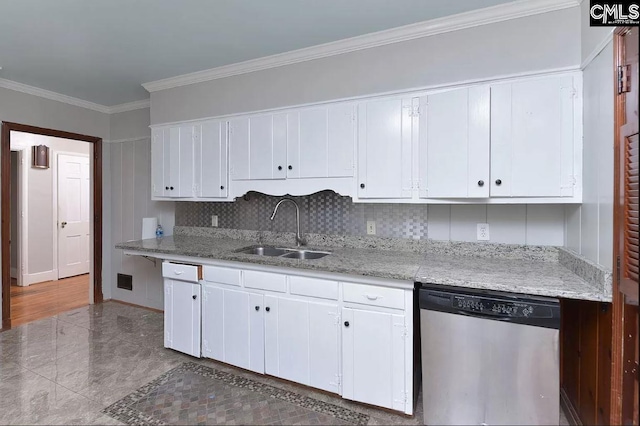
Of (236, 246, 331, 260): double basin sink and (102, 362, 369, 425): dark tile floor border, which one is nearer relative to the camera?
(102, 362, 369, 425): dark tile floor border

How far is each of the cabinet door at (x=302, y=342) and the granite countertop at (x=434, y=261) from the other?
28 centimetres

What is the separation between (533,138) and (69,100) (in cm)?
465

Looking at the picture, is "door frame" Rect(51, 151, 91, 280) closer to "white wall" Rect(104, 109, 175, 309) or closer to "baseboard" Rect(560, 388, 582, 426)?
"white wall" Rect(104, 109, 175, 309)

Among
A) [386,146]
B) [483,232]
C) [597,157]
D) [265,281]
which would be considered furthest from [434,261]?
[265,281]

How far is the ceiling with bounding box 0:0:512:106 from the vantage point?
199 centimetres

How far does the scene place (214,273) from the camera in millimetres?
2461

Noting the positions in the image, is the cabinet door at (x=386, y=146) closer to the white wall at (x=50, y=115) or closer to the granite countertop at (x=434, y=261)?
the granite countertop at (x=434, y=261)

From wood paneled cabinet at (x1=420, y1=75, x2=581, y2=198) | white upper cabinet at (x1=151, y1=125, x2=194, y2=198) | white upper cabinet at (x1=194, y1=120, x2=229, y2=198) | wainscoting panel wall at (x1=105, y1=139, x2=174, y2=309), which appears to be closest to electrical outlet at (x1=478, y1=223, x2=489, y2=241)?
wood paneled cabinet at (x1=420, y1=75, x2=581, y2=198)

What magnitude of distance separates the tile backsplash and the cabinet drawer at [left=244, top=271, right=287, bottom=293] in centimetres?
69

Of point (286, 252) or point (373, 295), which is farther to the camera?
point (286, 252)

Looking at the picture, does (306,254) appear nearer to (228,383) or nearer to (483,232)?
(228,383)

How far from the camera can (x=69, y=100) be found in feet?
12.4

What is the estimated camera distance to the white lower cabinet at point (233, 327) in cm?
230

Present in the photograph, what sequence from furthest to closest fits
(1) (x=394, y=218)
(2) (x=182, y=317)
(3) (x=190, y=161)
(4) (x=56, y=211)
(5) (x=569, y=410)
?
(4) (x=56, y=211), (3) (x=190, y=161), (2) (x=182, y=317), (1) (x=394, y=218), (5) (x=569, y=410)
